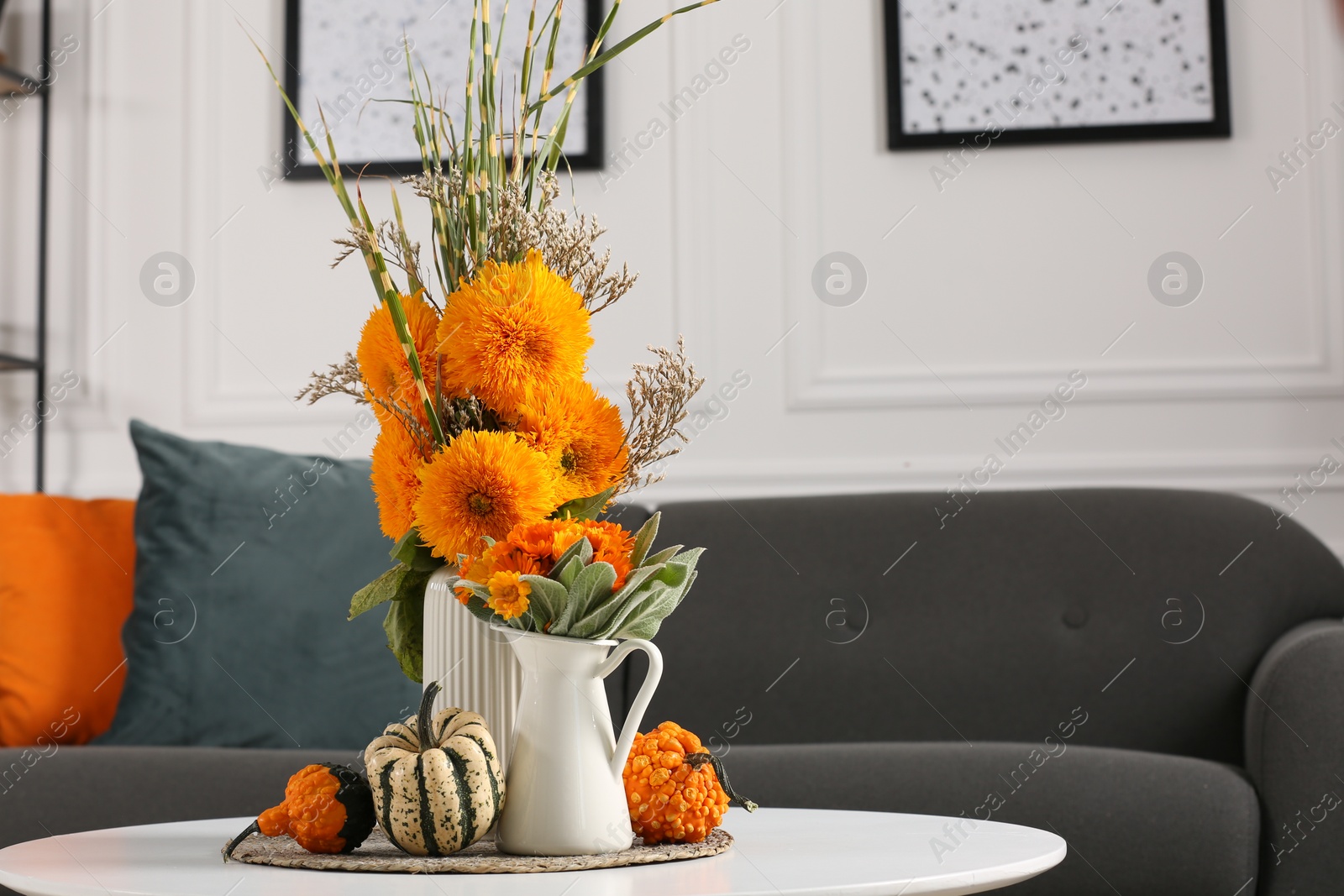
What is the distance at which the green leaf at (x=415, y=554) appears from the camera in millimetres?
936

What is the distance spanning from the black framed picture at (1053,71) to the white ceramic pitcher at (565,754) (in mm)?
1760

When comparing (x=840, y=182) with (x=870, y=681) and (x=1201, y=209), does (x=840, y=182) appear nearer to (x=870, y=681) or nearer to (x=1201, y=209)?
(x=1201, y=209)

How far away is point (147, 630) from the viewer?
1795 millimetres

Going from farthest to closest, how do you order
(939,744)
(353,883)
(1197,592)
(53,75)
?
(53,75), (1197,592), (939,744), (353,883)

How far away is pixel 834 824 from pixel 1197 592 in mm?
1057

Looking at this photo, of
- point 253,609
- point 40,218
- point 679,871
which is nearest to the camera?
point 679,871

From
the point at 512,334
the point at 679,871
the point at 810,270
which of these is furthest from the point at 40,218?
the point at 679,871

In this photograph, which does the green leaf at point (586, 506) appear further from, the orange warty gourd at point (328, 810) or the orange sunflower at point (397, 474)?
the orange warty gourd at point (328, 810)

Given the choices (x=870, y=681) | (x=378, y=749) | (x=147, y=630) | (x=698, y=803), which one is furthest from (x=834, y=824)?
(x=147, y=630)

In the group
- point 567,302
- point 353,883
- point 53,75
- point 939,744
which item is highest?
point 53,75

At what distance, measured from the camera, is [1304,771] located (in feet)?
4.58

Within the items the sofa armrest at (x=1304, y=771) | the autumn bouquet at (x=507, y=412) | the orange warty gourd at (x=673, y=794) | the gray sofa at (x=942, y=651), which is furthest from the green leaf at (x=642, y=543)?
the sofa armrest at (x=1304, y=771)

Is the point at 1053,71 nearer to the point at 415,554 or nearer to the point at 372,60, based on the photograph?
the point at 372,60

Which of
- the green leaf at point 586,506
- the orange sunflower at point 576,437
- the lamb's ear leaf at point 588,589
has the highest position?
the orange sunflower at point 576,437
